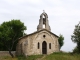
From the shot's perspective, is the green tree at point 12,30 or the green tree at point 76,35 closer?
the green tree at point 76,35

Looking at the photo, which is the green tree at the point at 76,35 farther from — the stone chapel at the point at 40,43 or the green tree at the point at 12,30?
the green tree at the point at 12,30

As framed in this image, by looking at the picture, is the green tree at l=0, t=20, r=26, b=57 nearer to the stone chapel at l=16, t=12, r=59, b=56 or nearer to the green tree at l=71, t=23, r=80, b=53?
the stone chapel at l=16, t=12, r=59, b=56

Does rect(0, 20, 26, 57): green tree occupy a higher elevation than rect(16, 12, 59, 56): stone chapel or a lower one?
higher

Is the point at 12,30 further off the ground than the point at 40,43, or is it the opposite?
the point at 12,30

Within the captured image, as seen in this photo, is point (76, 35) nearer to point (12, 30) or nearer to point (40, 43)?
point (40, 43)

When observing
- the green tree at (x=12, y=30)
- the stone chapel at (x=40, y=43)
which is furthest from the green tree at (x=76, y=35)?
the green tree at (x=12, y=30)

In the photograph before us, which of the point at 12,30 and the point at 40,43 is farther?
the point at 12,30

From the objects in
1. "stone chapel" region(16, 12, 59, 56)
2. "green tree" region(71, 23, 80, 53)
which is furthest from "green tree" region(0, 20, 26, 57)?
"green tree" region(71, 23, 80, 53)

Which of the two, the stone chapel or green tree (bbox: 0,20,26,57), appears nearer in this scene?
the stone chapel

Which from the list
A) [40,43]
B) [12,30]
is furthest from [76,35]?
[12,30]

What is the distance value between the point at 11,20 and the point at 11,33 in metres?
3.42

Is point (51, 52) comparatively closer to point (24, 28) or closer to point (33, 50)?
point (33, 50)

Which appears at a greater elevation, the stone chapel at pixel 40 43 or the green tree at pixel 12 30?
the green tree at pixel 12 30

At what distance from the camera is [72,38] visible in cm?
3828
